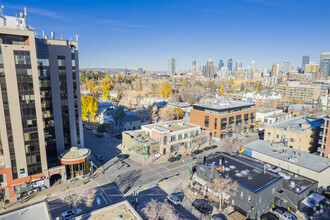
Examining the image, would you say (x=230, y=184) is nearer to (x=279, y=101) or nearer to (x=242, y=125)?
(x=242, y=125)

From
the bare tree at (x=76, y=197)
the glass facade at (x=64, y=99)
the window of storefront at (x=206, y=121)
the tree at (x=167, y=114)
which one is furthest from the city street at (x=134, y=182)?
the tree at (x=167, y=114)

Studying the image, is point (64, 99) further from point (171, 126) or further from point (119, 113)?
point (119, 113)

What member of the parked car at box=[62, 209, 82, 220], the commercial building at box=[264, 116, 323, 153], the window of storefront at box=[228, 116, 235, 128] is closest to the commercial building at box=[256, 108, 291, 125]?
the window of storefront at box=[228, 116, 235, 128]

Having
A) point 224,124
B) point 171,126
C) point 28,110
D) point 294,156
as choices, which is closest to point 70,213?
point 28,110

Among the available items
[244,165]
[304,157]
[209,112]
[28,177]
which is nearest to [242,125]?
[209,112]

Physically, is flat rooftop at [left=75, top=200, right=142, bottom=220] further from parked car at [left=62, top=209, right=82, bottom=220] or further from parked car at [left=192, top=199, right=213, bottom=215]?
parked car at [left=192, top=199, right=213, bottom=215]
